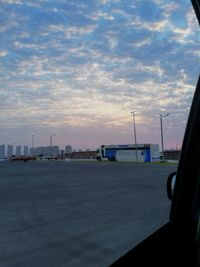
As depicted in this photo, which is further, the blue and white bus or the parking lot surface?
the blue and white bus

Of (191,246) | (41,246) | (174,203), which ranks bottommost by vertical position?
(41,246)

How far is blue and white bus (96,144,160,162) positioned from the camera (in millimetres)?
58750

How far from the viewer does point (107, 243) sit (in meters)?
5.75

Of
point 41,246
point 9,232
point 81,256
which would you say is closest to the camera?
→ point 81,256

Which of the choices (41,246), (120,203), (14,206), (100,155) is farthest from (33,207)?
(100,155)

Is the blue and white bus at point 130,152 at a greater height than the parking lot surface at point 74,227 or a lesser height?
greater

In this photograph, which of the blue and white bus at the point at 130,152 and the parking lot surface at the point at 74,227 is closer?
the parking lot surface at the point at 74,227

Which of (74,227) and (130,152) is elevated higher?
(130,152)

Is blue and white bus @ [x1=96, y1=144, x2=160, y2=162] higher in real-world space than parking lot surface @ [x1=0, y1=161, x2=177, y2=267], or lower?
higher

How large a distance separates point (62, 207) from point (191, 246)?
26.9 ft

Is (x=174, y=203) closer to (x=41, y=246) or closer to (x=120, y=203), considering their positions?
(x=41, y=246)

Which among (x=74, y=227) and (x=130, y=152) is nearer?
(x=74, y=227)

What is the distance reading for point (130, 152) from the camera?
63.5m

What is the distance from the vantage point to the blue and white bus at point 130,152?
5875cm
